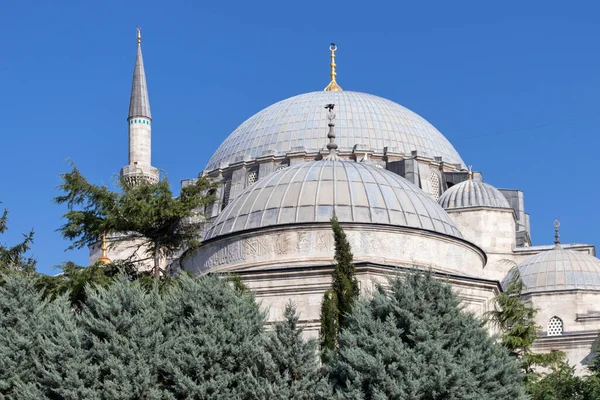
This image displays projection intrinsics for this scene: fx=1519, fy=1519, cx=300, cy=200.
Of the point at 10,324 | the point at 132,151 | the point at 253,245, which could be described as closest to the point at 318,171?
the point at 253,245

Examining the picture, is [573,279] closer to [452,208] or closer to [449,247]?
[452,208]

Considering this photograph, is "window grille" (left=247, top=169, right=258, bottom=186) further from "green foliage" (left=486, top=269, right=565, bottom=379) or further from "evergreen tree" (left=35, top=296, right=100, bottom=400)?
"evergreen tree" (left=35, top=296, right=100, bottom=400)

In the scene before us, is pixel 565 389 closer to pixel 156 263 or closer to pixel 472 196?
pixel 156 263

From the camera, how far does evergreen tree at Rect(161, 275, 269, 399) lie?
20.2m

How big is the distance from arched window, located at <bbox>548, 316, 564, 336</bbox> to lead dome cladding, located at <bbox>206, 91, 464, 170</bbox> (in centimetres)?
1032

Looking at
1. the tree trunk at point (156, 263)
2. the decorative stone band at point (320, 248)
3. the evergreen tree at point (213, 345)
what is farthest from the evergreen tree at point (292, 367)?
the decorative stone band at point (320, 248)

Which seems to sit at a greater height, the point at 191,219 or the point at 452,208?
the point at 452,208

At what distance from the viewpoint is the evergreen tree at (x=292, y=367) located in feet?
65.7

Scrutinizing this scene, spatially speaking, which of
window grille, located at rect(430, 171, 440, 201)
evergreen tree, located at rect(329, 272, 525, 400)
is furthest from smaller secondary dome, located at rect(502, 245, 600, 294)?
evergreen tree, located at rect(329, 272, 525, 400)

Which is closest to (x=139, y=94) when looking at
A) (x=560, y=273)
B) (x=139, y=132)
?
(x=139, y=132)

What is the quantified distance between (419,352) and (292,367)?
67.5 inches

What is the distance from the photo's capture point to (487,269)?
39.1 meters

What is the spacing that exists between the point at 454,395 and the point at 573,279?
1790 centimetres

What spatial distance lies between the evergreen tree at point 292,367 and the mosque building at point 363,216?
4531 mm
